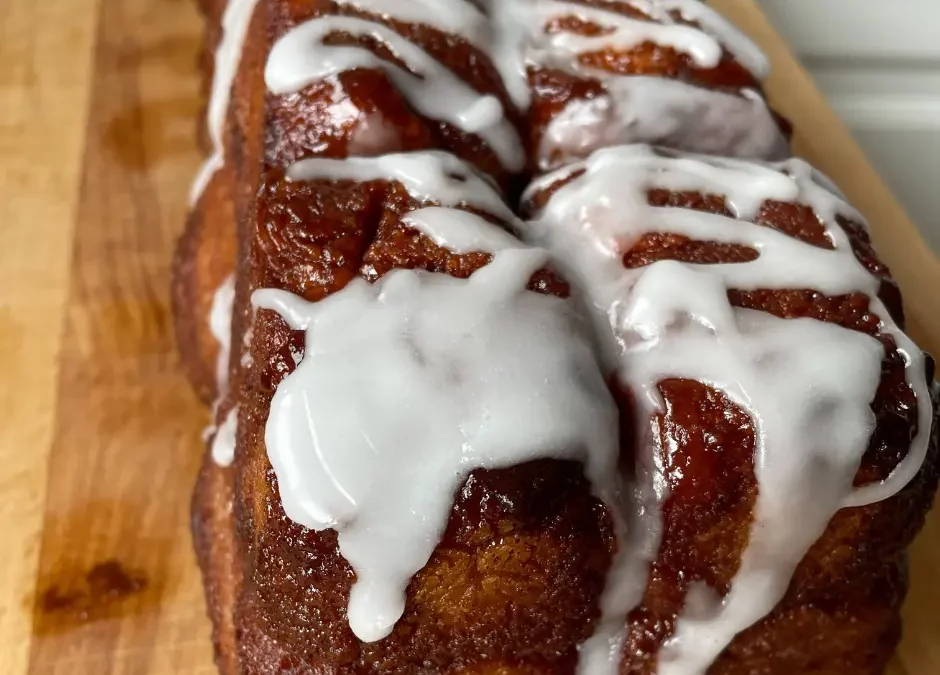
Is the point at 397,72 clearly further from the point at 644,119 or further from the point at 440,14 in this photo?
the point at 644,119

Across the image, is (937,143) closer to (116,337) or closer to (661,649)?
(661,649)

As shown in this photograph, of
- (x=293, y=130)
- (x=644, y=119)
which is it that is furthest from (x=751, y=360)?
(x=293, y=130)

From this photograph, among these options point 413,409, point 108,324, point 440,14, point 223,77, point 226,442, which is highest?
point 440,14

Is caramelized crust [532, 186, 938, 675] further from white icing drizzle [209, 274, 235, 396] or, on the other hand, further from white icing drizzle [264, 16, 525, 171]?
white icing drizzle [209, 274, 235, 396]

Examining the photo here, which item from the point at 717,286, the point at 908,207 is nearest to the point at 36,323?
the point at 717,286

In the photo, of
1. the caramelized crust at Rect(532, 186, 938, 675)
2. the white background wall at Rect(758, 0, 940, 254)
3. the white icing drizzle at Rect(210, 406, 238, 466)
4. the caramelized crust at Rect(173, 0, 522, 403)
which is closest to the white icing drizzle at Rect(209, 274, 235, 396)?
the caramelized crust at Rect(173, 0, 522, 403)

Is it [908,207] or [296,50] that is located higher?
[296,50]
